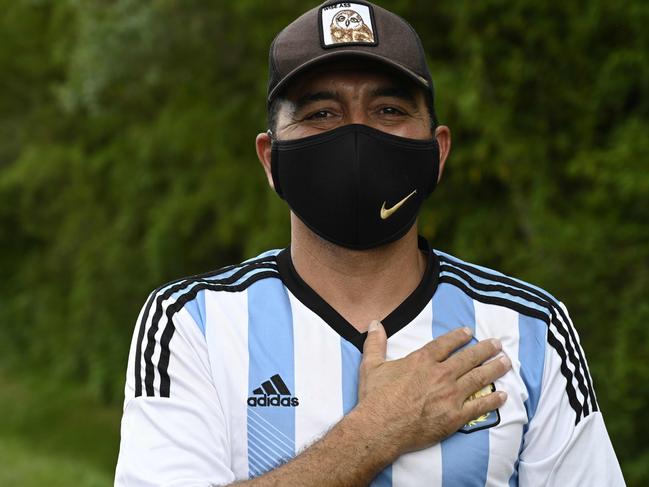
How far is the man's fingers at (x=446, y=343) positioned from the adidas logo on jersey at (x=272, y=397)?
0.97 ft

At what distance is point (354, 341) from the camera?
2.06m

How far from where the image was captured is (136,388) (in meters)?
1.97

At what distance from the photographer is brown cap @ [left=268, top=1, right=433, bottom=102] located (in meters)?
2.05

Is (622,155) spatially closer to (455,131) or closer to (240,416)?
(455,131)

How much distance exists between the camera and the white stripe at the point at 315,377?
196cm

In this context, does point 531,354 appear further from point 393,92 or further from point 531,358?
point 393,92

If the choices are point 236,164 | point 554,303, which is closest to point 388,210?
point 554,303

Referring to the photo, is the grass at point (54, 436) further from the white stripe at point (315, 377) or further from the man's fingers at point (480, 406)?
the man's fingers at point (480, 406)

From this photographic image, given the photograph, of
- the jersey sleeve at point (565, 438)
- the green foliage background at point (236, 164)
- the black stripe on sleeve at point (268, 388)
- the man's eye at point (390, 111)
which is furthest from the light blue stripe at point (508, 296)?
the green foliage background at point (236, 164)

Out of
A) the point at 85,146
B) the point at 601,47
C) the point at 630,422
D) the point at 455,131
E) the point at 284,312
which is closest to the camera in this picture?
the point at 284,312

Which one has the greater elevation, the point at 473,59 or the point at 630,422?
the point at 473,59

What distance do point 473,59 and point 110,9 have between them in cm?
384

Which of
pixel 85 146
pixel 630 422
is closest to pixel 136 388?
pixel 630 422

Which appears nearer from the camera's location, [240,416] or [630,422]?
[240,416]
